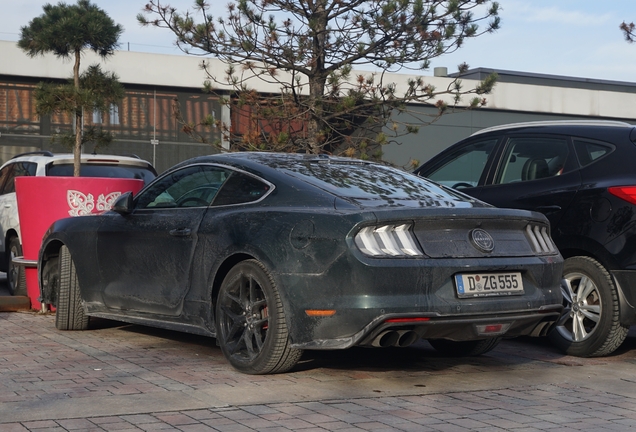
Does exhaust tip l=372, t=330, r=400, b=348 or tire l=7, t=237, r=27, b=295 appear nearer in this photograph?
exhaust tip l=372, t=330, r=400, b=348

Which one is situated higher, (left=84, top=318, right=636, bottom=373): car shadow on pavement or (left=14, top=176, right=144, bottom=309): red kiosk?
(left=14, top=176, right=144, bottom=309): red kiosk

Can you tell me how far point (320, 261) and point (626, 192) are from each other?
2667mm

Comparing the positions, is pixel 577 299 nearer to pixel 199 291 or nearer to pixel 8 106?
pixel 199 291

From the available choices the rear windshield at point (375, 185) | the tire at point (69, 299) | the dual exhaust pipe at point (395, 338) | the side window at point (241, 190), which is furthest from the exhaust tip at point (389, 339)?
the tire at point (69, 299)

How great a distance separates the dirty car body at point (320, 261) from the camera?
18.2ft

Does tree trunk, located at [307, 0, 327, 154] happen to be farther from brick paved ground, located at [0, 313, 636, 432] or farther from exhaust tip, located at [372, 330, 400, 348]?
exhaust tip, located at [372, 330, 400, 348]

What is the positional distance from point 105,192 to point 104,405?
469cm

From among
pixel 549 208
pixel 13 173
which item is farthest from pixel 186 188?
pixel 13 173

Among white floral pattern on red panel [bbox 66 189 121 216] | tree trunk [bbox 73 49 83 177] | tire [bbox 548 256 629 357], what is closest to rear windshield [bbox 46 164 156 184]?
tree trunk [bbox 73 49 83 177]

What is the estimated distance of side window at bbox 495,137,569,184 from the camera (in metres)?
7.86

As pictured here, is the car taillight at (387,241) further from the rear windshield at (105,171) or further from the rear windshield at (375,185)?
the rear windshield at (105,171)

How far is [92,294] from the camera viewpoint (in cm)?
771

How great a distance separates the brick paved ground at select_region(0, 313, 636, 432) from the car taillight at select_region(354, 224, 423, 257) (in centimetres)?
84

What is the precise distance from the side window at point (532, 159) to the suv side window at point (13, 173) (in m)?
5.92
